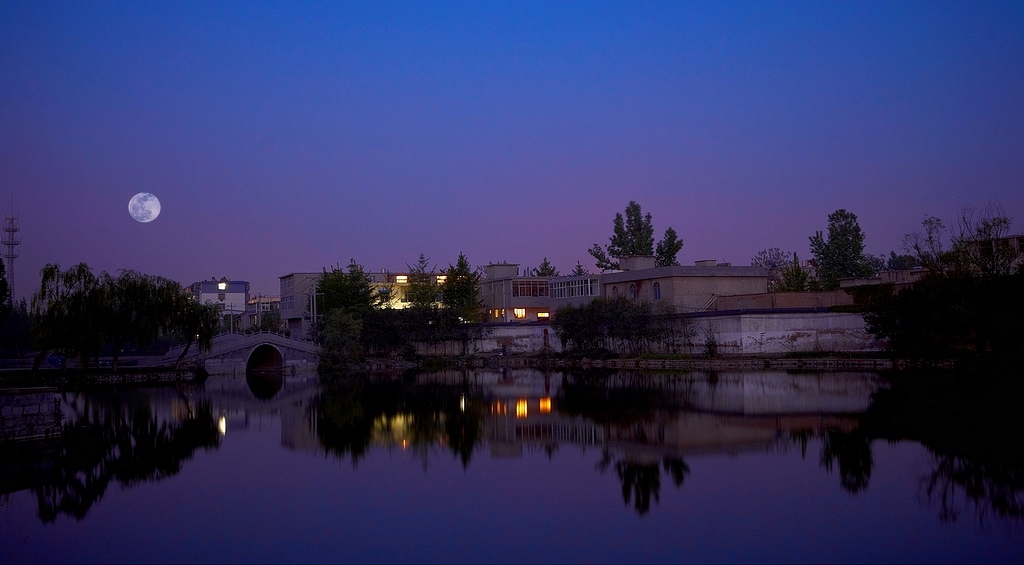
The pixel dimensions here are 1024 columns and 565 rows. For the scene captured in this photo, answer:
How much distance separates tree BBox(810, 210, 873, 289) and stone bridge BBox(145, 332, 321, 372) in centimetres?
3848

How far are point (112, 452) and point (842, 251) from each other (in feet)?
186

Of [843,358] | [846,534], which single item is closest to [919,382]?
[843,358]

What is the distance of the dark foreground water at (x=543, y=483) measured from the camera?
10898 millimetres

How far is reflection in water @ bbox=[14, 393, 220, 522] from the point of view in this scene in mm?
14500

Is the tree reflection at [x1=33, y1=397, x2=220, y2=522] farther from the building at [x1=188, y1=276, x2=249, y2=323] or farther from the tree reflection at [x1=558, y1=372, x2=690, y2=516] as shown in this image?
the building at [x1=188, y1=276, x2=249, y2=323]

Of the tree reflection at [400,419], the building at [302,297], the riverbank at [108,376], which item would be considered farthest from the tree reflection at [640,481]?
the building at [302,297]

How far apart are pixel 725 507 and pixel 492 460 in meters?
5.99

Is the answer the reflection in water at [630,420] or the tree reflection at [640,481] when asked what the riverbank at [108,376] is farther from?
the tree reflection at [640,481]

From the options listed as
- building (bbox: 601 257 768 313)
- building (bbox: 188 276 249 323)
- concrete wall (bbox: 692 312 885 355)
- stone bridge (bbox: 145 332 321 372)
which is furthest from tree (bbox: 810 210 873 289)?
building (bbox: 188 276 249 323)

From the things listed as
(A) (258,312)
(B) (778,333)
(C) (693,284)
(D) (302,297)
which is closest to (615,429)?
(B) (778,333)

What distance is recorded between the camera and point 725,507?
12555mm

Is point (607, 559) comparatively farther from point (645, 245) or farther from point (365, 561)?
point (645, 245)

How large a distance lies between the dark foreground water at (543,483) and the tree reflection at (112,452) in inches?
2.8

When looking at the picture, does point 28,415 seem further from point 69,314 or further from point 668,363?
point 668,363
